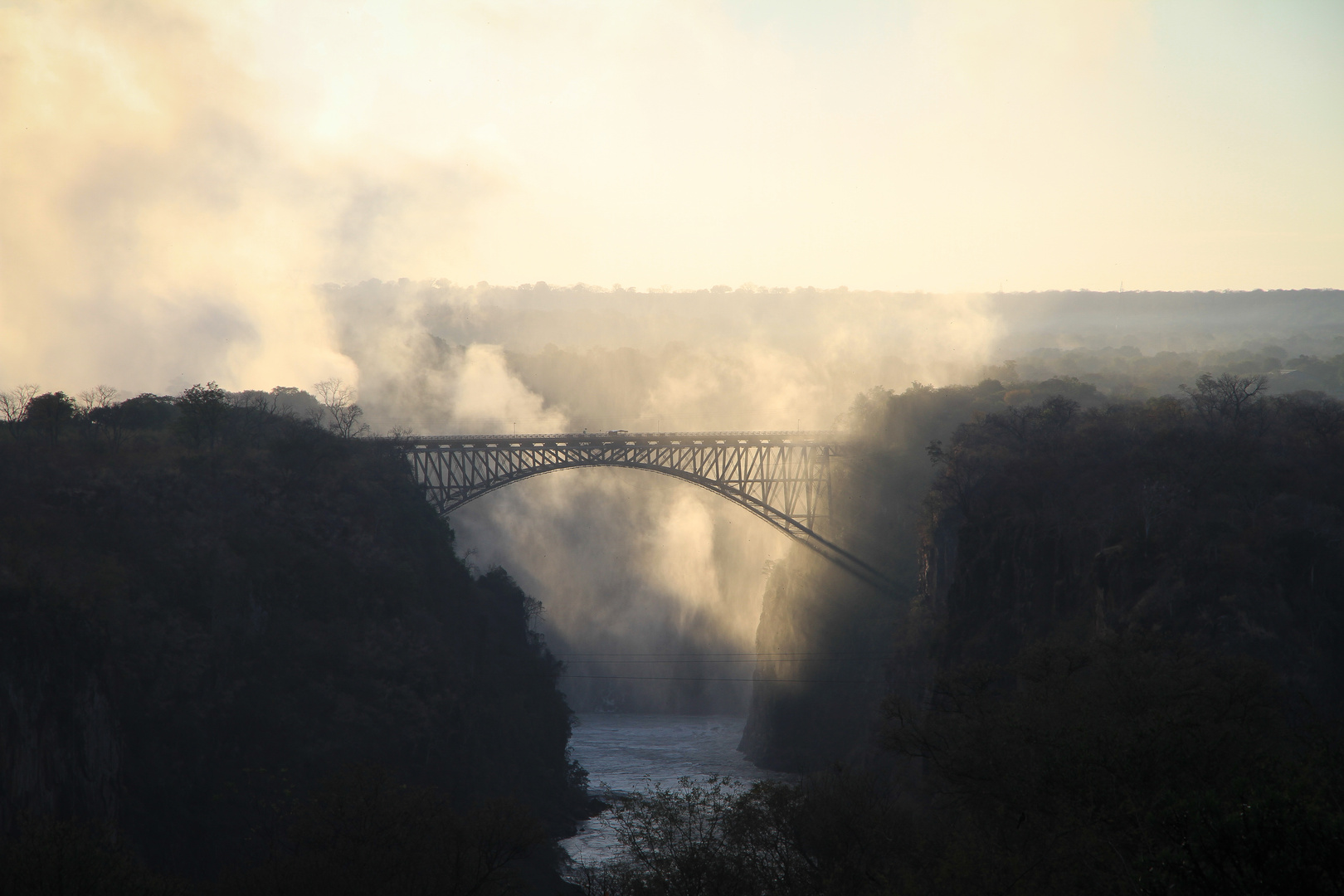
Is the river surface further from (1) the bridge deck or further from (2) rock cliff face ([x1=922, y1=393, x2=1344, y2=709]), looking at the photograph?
(1) the bridge deck

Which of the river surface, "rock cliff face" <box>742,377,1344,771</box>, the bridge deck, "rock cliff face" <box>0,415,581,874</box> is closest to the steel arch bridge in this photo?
the bridge deck

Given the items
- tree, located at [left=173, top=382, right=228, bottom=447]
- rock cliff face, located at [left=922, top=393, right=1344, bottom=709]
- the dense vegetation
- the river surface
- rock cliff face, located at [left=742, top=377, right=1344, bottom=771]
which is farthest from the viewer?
tree, located at [left=173, top=382, right=228, bottom=447]

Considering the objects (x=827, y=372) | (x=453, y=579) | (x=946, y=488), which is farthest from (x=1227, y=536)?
(x=827, y=372)

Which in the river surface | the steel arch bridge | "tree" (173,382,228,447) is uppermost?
"tree" (173,382,228,447)

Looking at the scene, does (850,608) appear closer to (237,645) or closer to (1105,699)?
(237,645)

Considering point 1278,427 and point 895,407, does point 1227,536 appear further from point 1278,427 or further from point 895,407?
point 895,407

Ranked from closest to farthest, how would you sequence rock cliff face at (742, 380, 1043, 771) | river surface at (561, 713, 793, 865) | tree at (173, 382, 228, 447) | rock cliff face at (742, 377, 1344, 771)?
rock cliff face at (742, 377, 1344, 771) < river surface at (561, 713, 793, 865) < tree at (173, 382, 228, 447) < rock cliff face at (742, 380, 1043, 771)
